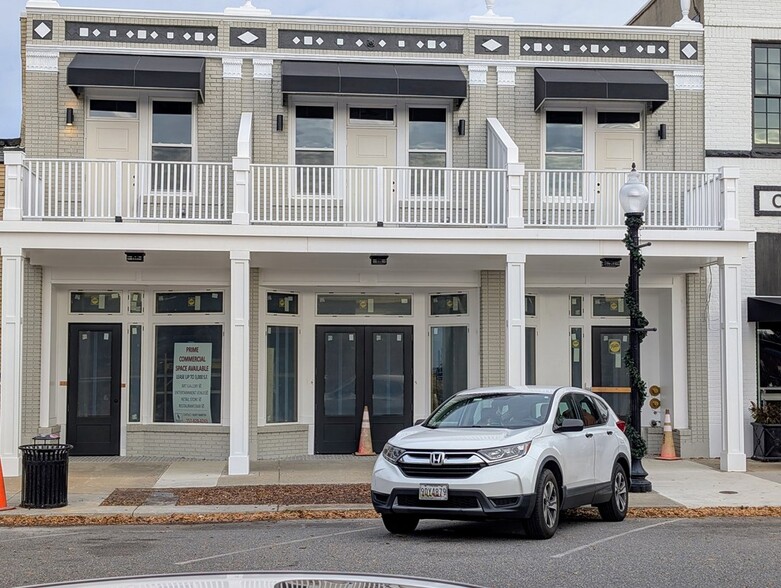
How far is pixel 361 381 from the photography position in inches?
806

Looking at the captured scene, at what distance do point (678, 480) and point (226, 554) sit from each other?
29.0 ft

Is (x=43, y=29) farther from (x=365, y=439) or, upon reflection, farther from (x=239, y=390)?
(x=365, y=439)

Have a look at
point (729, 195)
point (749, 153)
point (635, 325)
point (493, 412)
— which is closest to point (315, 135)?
point (729, 195)

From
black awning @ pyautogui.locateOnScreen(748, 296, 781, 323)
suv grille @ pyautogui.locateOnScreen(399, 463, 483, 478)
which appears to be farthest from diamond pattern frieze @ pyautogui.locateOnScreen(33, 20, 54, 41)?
black awning @ pyautogui.locateOnScreen(748, 296, 781, 323)

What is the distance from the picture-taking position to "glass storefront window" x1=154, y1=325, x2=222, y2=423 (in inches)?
780

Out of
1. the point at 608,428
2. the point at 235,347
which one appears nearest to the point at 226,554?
the point at 608,428

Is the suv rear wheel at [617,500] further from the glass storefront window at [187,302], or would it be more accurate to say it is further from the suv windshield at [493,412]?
the glass storefront window at [187,302]

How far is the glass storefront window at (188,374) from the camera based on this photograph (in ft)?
65.0

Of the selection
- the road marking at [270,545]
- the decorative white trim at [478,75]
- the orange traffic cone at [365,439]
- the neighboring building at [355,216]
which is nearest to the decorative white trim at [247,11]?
the neighboring building at [355,216]

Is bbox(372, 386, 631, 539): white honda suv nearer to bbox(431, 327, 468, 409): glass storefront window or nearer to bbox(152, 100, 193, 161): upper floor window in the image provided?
bbox(431, 327, 468, 409): glass storefront window

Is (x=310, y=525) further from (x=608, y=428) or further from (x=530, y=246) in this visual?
(x=530, y=246)

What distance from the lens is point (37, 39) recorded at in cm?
1930

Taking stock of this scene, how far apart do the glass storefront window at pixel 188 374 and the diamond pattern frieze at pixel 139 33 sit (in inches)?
205

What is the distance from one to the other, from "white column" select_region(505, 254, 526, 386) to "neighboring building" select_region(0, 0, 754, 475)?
37cm
